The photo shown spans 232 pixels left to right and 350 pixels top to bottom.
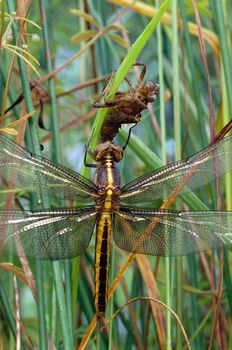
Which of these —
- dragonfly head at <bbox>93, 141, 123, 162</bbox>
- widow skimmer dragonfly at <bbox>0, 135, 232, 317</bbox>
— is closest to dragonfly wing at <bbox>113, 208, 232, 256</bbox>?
widow skimmer dragonfly at <bbox>0, 135, 232, 317</bbox>

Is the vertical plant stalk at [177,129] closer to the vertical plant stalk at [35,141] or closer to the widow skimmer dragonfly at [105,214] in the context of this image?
the widow skimmer dragonfly at [105,214]

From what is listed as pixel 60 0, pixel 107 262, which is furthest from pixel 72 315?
pixel 60 0

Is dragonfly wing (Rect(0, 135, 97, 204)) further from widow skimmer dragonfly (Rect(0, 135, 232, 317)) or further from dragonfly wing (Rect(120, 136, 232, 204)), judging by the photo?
dragonfly wing (Rect(120, 136, 232, 204))

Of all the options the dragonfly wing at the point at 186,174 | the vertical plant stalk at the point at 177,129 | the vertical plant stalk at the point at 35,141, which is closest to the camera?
the vertical plant stalk at the point at 35,141

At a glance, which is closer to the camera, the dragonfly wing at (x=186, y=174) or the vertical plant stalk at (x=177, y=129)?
the dragonfly wing at (x=186, y=174)

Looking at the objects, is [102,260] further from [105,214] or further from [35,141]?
[35,141]

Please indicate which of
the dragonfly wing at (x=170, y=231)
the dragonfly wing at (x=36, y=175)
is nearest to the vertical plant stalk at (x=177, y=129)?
the dragonfly wing at (x=170, y=231)

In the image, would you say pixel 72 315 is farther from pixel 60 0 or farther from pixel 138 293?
pixel 60 0
